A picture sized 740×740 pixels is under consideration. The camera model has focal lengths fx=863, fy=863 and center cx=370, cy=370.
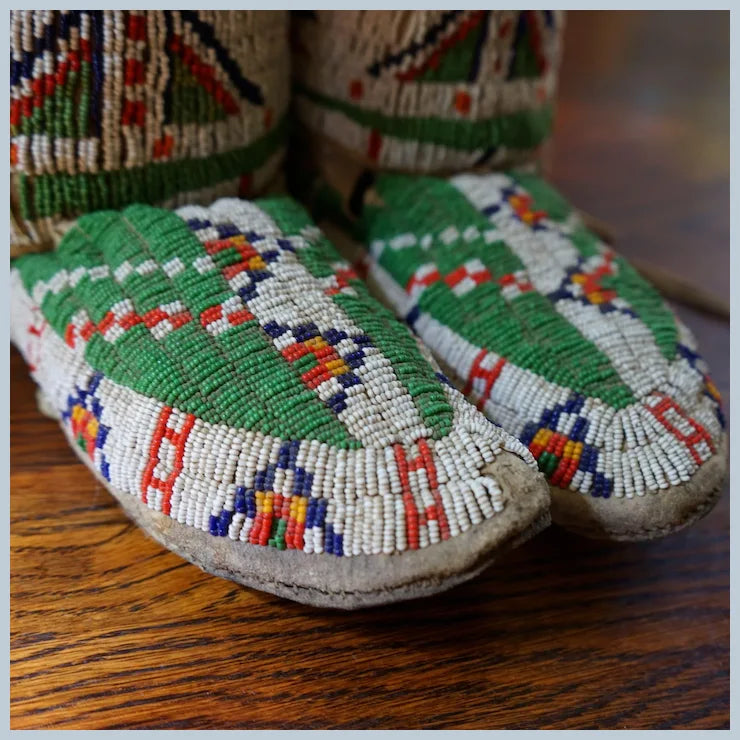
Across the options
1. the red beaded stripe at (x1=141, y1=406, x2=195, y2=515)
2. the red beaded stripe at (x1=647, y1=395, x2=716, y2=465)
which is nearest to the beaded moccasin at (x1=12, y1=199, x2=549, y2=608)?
the red beaded stripe at (x1=141, y1=406, x2=195, y2=515)

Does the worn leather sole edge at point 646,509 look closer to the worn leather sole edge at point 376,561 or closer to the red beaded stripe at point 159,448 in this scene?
the worn leather sole edge at point 376,561

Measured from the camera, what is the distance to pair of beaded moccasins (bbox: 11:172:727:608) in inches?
19.3

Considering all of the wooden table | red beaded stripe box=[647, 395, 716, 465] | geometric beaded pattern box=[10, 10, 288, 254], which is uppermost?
geometric beaded pattern box=[10, 10, 288, 254]

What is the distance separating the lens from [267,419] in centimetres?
51

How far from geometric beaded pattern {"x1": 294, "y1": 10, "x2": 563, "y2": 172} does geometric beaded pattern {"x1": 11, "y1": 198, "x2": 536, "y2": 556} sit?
0.50ft

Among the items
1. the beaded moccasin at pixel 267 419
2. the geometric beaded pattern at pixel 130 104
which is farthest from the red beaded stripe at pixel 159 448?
the geometric beaded pattern at pixel 130 104

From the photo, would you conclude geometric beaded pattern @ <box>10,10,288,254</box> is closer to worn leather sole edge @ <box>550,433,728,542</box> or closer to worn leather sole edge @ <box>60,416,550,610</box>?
worn leather sole edge @ <box>60,416,550,610</box>

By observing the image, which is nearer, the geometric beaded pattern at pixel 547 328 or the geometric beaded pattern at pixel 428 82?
the geometric beaded pattern at pixel 547 328

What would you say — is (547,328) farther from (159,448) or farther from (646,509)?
(159,448)

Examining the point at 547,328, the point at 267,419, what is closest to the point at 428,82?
the point at 547,328

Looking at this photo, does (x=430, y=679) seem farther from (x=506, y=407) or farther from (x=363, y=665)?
(x=506, y=407)

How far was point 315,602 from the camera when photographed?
1.67ft

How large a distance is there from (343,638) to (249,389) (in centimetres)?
18

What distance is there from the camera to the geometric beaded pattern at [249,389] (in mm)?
491
